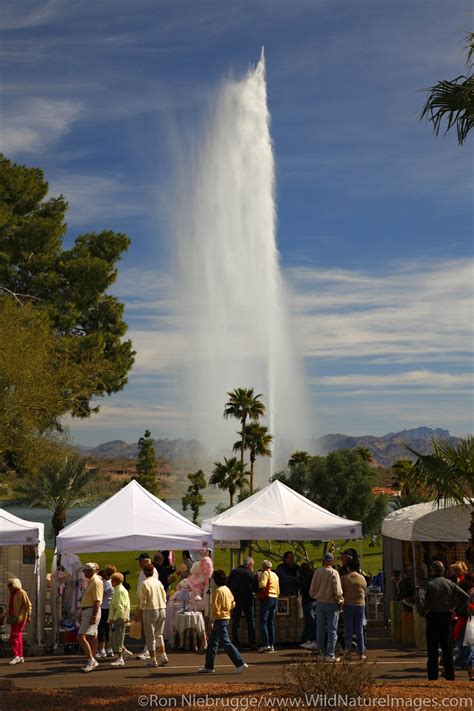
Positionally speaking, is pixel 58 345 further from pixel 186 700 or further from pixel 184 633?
pixel 186 700

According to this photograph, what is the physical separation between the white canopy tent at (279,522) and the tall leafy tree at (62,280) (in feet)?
90.7

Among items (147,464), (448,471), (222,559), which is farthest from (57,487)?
(147,464)

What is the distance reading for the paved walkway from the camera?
13.9 metres

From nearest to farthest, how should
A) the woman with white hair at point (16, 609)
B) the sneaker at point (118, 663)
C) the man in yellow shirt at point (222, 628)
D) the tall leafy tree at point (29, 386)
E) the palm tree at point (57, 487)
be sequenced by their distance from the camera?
the man in yellow shirt at point (222, 628) → the sneaker at point (118, 663) → the woman with white hair at point (16, 609) → the tall leafy tree at point (29, 386) → the palm tree at point (57, 487)

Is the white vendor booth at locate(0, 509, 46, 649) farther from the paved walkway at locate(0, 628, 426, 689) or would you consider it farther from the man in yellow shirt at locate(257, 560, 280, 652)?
the man in yellow shirt at locate(257, 560, 280, 652)

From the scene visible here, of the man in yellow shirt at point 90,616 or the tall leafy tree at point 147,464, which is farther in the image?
the tall leafy tree at point 147,464

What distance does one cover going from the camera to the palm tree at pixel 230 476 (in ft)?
237

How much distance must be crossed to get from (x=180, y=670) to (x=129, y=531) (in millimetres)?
3526

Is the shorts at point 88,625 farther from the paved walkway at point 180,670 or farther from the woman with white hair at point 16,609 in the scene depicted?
the woman with white hair at point 16,609

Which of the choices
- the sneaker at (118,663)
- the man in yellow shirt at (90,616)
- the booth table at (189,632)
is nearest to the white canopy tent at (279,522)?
the booth table at (189,632)

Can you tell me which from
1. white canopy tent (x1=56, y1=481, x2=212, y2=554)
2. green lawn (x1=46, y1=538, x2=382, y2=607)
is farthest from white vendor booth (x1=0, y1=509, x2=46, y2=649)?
green lawn (x1=46, y1=538, x2=382, y2=607)

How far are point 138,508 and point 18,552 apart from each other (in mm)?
3159

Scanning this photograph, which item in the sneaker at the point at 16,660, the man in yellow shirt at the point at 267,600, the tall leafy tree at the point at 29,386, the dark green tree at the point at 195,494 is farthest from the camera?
the dark green tree at the point at 195,494

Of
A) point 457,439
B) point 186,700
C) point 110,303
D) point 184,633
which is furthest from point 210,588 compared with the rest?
point 110,303
